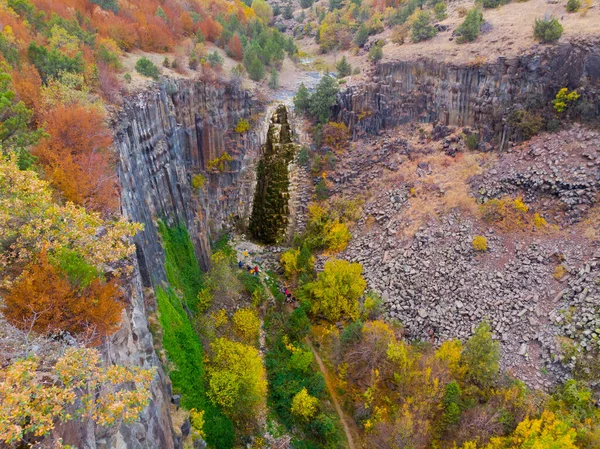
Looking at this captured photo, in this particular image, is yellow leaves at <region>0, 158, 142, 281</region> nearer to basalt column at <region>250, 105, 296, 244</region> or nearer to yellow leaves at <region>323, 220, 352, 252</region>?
yellow leaves at <region>323, 220, 352, 252</region>

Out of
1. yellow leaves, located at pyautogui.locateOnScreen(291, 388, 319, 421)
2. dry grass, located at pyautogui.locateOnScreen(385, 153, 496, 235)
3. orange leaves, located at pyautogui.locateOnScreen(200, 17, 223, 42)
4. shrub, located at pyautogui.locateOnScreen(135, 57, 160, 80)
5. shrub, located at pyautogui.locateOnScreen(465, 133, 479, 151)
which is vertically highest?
orange leaves, located at pyautogui.locateOnScreen(200, 17, 223, 42)

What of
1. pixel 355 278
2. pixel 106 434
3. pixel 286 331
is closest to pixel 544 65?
pixel 355 278

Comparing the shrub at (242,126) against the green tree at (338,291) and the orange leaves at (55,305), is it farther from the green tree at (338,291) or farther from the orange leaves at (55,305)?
the orange leaves at (55,305)

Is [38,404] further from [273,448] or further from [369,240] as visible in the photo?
[369,240]

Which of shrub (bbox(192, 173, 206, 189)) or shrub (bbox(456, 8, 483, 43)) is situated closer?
shrub (bbox(192, 173, 206, 189))

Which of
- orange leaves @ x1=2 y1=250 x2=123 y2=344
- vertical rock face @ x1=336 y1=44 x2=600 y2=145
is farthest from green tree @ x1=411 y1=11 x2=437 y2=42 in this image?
orange leaves @ x1=2 y1=250 x2=123 y2=344

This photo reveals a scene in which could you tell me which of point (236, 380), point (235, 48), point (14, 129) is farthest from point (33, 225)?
point (235, 48)

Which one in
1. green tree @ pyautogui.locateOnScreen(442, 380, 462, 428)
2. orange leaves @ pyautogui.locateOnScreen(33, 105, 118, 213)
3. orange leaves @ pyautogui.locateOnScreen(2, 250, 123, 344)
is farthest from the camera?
green tree @ pyautogui.locateOnScreen(442, 380, 462, 428)
